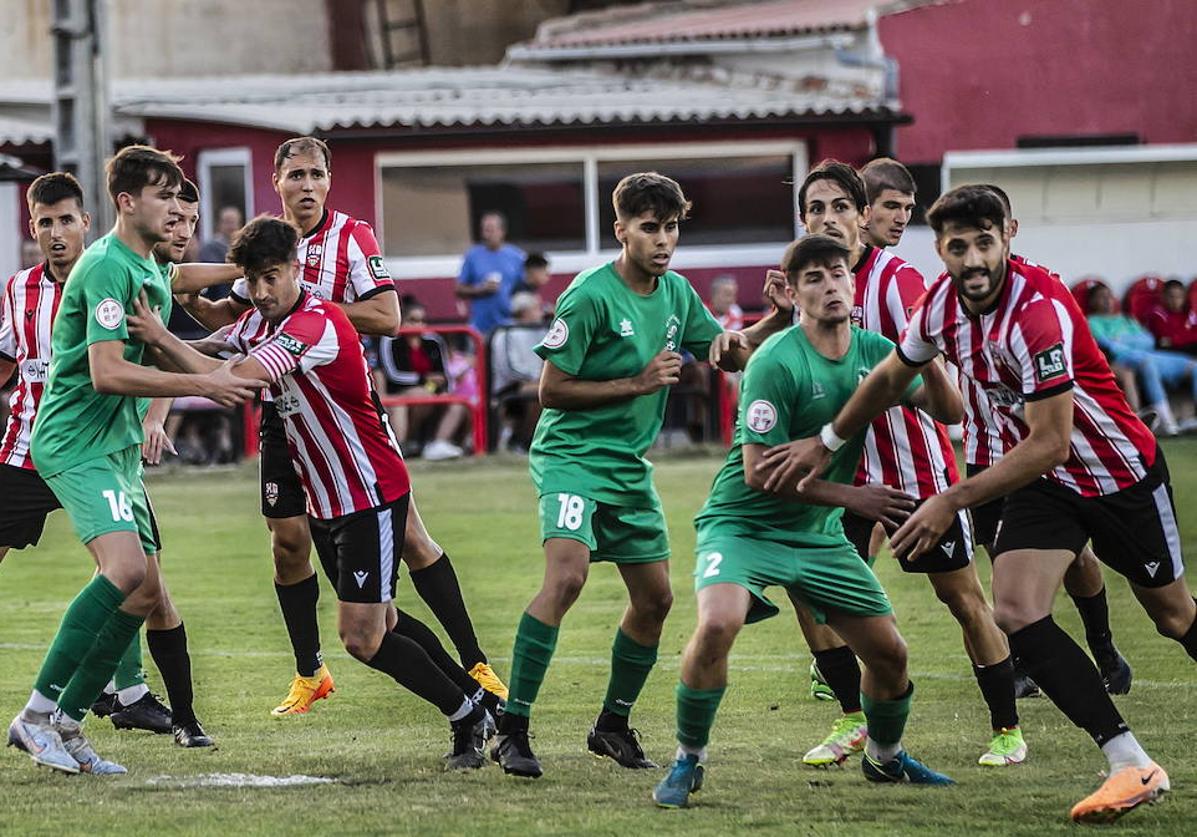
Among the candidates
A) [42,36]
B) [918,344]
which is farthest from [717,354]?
[42,36]

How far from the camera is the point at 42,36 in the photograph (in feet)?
104

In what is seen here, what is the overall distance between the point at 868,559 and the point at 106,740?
3.00m

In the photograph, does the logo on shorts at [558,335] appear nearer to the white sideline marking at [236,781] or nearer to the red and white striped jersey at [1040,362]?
the red and white striped jersey at [1040,362]

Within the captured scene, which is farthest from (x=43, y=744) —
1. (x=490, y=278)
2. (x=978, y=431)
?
(x=490, y=278)

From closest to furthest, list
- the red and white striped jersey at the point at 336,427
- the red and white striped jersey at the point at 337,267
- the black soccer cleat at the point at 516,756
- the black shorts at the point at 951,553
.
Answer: the black soccer cleat at the point at 516,756, the red and white striped jersey at the point at 336,427, the black shorts at the point at 951,553, the red and white striped jersey at the point at 337,267

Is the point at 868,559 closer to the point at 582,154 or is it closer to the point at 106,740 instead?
the point at 106,740

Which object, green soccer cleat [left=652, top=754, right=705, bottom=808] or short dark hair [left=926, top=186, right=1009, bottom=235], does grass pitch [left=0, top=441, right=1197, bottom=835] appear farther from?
short dark hair [left=926, top=186, right=1009, bottom=235]

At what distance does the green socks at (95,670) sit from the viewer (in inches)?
275

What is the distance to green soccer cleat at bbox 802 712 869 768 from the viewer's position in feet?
23.1

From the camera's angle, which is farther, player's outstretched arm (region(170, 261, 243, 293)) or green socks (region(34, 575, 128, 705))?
player's outstretched arm (region(170, 261, 243, 293))

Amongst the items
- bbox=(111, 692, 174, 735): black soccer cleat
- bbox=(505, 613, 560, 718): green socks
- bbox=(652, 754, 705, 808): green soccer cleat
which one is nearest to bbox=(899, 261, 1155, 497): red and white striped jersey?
bbox=(652, 754, 705, 808): green soccer cleat

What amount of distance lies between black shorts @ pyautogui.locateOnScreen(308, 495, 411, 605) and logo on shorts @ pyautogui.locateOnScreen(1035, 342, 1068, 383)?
232 centimetres

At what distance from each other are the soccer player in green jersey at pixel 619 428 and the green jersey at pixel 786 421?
23.5 inches

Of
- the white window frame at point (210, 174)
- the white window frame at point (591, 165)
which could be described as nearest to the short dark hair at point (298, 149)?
the white window frame at point (591, 165)
